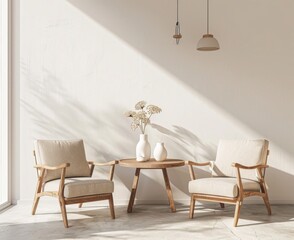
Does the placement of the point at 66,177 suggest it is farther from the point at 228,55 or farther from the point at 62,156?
the point at 228,55

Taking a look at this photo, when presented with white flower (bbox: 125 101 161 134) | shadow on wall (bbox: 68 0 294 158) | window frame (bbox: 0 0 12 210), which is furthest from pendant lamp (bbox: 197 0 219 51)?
window frame (bbox: 0 0 12 210)

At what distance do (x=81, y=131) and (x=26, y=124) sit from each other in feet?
2.39

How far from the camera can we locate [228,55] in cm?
552

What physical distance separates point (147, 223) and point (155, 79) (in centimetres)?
199

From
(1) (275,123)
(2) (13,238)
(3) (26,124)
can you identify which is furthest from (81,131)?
(1) (275,123)

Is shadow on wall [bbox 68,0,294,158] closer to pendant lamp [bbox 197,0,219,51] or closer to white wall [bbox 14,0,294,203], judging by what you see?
white wall [bbox 14,0,294,203]

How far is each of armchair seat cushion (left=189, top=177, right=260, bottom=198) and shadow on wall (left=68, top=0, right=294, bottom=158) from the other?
1.20m

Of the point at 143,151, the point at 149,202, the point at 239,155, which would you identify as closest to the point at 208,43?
the point at 239,155

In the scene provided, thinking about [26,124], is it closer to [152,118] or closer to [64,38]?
[64,38]

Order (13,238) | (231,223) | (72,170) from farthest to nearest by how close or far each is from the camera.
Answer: (72,170)
(231,223)
(13,238)

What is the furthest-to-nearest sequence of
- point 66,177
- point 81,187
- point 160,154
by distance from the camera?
point 160,154 < point 66,177 < point 81,187

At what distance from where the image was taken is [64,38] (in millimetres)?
5539

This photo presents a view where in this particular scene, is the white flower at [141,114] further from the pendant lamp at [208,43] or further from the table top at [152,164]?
the pendant lamp at [208,43]

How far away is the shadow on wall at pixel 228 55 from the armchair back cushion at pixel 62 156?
5.23 ft
